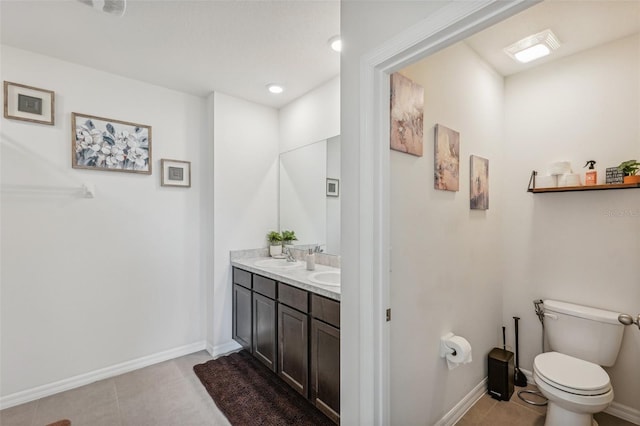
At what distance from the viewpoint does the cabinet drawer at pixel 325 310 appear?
176 centimetres

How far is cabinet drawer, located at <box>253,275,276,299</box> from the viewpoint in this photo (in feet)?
7.64

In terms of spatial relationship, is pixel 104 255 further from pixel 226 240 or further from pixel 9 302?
pixel 226 240

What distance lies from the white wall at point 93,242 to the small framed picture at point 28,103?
0.05 metres

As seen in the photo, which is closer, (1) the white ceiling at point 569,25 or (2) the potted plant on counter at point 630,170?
(1) the white ceiling at point 569,25

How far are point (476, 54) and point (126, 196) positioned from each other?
2992 mm

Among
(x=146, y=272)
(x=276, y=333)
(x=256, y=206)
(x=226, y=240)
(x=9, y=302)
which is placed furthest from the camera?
(x=256, y=206)

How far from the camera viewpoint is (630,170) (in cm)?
185

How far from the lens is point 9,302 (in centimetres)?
211

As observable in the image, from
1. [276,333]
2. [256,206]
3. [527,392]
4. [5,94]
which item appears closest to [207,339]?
[276,333]

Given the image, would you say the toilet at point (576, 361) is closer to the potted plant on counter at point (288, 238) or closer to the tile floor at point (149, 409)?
the tile floor at point (149, 409)

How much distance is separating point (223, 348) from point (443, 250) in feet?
7.42

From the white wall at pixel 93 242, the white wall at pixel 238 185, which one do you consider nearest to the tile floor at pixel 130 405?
the white wall at pixel 93 242

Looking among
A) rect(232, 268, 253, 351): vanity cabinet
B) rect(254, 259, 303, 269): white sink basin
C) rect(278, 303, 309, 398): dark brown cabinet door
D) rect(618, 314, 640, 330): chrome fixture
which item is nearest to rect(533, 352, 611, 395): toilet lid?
rect(618, 314, 640, 330): chrome fixture

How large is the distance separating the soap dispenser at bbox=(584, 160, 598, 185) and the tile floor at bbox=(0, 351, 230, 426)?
288 centimetres
